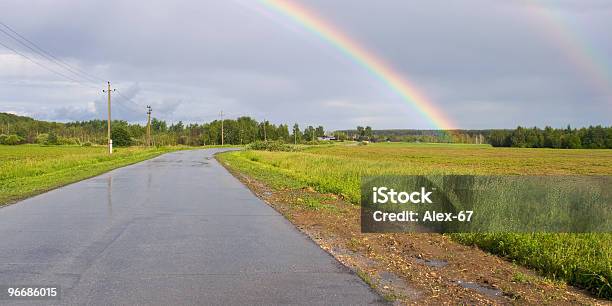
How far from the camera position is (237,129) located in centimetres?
15700

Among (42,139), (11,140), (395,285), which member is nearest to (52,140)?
(42,139)

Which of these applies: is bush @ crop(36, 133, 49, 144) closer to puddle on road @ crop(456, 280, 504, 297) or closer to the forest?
the forest

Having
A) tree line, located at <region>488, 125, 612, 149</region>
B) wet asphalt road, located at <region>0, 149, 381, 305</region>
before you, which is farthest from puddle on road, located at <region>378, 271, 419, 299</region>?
tree line, located at <region>488, 125, 612, 149</region>

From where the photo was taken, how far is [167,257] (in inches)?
267

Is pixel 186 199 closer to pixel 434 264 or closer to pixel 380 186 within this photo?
pixel 380 186

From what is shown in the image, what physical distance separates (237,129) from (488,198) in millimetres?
149488

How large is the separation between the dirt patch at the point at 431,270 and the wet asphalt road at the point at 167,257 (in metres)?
0.37

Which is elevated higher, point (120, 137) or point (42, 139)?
point (120, 137)

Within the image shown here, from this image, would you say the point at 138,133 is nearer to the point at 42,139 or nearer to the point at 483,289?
the point at 42,139

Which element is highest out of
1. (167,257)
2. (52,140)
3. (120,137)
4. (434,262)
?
(120,137)

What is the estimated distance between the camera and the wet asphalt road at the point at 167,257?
202 inches

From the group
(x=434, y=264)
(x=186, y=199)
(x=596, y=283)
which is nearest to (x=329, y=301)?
(x=434, y=264)

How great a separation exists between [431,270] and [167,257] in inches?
149

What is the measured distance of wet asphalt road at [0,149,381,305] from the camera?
514 centimetres
